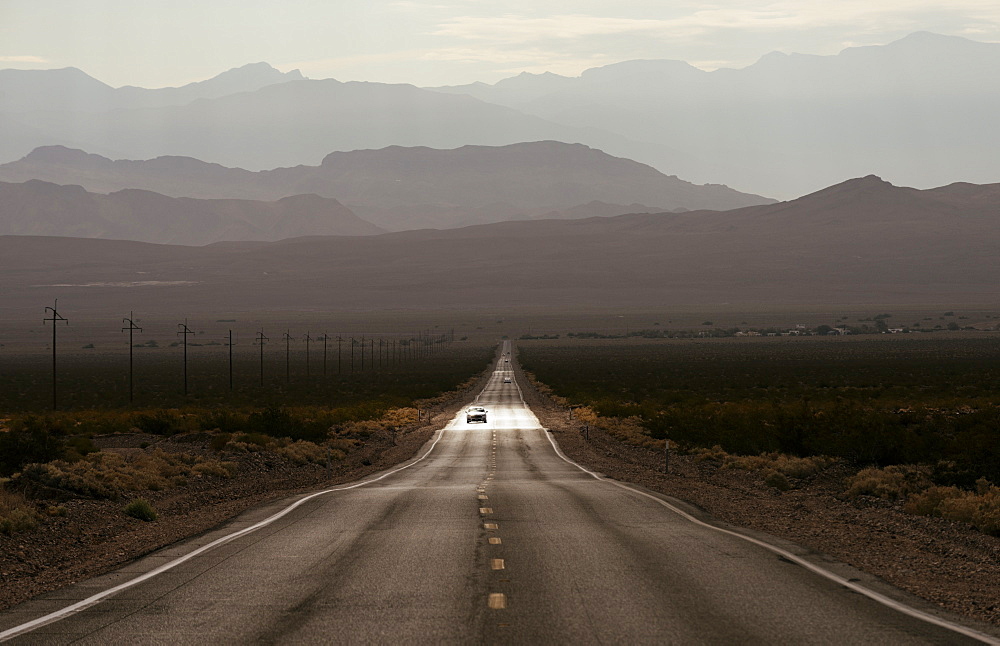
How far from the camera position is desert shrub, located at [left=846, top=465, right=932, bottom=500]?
74.4 ft

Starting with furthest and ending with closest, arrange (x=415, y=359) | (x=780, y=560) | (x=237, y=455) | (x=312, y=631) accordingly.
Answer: (x=415, y=359), (x=237, y=455), (x=780, y=560), (x=312, y=631)

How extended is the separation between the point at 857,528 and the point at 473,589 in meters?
9.18

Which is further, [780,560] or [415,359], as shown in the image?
[415,359]

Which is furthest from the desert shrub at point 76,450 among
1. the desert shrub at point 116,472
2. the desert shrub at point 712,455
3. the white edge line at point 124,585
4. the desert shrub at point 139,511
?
the desert shrub at point 712,455

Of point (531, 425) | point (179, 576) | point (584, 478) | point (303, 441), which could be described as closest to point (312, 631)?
point (179, 576)

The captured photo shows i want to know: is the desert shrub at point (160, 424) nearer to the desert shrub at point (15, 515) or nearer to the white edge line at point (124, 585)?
the white edge line at point (124, 585)

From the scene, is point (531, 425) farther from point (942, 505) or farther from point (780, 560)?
point (780, 560)

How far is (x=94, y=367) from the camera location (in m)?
142

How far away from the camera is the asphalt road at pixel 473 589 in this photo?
10.1 metres

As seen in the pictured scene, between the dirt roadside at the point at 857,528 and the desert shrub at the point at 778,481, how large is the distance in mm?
160

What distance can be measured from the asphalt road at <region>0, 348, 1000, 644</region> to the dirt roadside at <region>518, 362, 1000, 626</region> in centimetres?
108

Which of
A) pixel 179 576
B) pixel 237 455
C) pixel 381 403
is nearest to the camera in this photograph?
pixel 179 576

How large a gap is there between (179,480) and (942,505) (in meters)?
17.1

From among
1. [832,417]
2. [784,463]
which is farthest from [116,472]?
[832,417]
